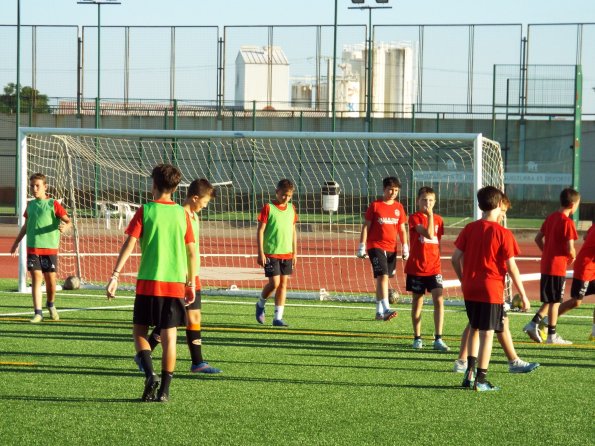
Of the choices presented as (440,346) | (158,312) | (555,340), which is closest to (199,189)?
(158,312)

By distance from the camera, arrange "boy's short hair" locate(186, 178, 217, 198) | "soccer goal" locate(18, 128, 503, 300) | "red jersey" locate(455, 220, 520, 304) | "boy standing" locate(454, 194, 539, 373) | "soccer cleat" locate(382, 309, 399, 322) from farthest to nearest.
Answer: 1. "soccer goal" locate(18, 128, 503, 300)
2. "soccer cleat" locate(382, 309, 399, 322)
3. "boy's short hair" locate(186, 178, 217, 198)
4. "boy standing" locate(454, 194, 539, 373)
5. "red jersey" locate(455, 220, 520, 304)

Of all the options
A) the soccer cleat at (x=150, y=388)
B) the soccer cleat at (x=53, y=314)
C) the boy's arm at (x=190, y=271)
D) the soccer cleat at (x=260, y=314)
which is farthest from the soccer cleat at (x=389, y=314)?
the soccer cleat at (x=150, y=388)

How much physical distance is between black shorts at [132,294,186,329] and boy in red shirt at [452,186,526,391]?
2353 millimetres

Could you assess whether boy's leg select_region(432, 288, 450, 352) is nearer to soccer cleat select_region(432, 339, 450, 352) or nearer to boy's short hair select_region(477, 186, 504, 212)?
soccer cleat select_region(432, 339, 450, 352)

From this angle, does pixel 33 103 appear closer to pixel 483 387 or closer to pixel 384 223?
pixel 384 223

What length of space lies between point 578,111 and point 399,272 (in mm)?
11654

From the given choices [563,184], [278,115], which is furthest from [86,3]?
[563,184]

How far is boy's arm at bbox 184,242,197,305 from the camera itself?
295 inches

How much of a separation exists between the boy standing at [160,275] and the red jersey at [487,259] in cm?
233

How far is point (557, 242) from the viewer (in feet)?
34.5

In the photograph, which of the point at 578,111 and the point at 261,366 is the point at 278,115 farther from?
the point at 261,366

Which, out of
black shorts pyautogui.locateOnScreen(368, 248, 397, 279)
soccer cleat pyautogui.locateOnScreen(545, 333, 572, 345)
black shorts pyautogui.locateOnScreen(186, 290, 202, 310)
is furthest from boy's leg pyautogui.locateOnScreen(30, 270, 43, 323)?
soccer cleat pyautogui.locateOnScreen(545, 333, 572, 345)

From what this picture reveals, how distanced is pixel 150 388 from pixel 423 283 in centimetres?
396

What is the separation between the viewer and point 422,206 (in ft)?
32.0
